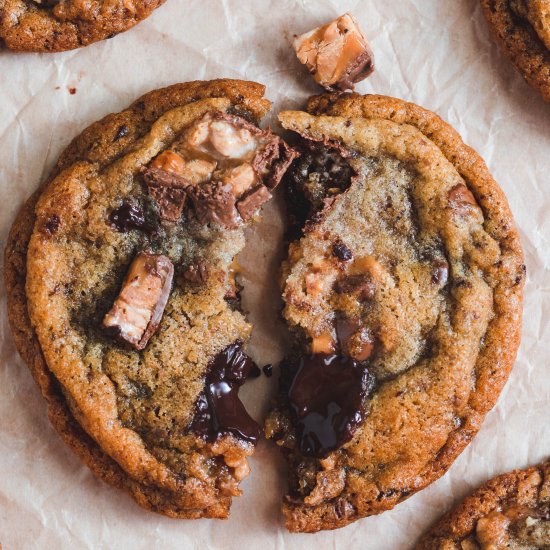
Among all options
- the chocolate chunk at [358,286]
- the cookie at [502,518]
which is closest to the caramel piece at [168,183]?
the chocolate chunk at [358,286]

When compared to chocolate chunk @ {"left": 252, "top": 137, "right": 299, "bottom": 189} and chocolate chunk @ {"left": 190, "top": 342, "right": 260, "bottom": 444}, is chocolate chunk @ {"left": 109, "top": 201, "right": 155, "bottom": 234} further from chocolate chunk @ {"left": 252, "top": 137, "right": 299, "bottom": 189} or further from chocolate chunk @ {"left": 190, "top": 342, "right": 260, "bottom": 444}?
chocolate chunk @ {"left": 190, "top": 342, "right": 260, "bottom": 444}

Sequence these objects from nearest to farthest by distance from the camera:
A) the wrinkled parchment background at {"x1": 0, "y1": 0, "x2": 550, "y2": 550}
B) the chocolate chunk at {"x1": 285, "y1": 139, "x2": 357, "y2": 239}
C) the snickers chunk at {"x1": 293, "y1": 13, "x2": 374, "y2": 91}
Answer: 1. the chocolate chunk at {"x1": 285, "y1": 139, "x2": 357, "y2": 239}
2. the snickers chunk at {"x1": 293, "y1": 13, "x2": 374, "y2": 91}
3. the wrinkled parchment background at {"x1": 0, "y1": 0, "x2": 550, "y2": 550}

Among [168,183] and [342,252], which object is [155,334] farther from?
[342,252]

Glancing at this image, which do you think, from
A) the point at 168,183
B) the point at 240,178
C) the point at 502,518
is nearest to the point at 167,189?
the point at 168,183

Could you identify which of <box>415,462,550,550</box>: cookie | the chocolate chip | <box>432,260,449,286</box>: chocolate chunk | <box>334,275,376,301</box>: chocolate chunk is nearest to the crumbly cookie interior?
the chocolate chip

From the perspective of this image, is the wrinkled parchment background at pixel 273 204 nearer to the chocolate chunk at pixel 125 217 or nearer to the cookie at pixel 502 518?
the cookie at pixel 502 518

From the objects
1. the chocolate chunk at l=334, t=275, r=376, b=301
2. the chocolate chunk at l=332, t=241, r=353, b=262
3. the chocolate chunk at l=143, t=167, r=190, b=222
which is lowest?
the chocolate chunk at l=143, t=167, r=190, b=222

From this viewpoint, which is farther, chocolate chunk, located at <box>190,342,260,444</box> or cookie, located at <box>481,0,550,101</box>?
cookie, located at <box>481,0,550,101</box>
